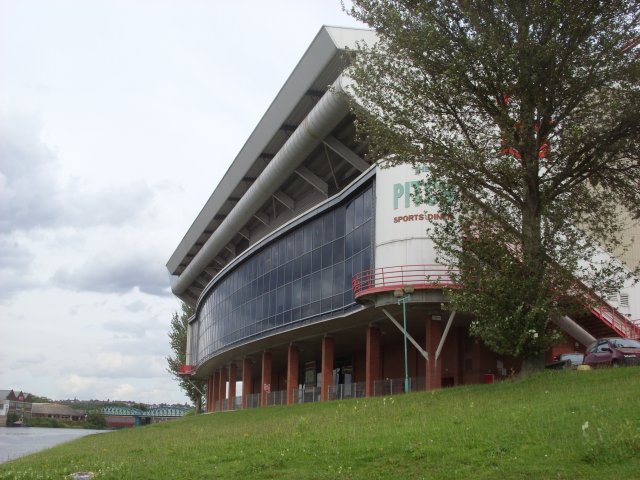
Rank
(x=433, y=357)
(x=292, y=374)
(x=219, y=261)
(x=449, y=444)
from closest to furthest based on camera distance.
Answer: (x=449, y=444)
(x=433, y=357)
(x=292, y=374)
(x=219, y=261)

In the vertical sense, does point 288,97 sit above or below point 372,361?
above

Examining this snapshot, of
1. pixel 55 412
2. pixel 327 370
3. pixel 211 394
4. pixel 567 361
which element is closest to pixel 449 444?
pixel 567 361

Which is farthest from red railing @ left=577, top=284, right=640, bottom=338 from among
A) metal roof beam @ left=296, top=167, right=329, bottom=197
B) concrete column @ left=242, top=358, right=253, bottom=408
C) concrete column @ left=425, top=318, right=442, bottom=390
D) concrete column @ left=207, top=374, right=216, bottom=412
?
concrete column @ left=207, top=374, right=216, bottom=412

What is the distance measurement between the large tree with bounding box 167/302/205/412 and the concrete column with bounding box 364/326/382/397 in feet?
167

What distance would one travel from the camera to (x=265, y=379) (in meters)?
48.1

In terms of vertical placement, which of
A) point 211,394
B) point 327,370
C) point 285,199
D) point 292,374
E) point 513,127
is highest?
point 285,199

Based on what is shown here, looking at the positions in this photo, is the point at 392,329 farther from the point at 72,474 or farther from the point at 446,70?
the point at 72,474

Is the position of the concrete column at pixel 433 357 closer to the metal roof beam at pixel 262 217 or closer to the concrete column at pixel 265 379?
the concrete column at pixel 265 379

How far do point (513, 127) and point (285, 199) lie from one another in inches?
1157

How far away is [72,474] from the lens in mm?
14164

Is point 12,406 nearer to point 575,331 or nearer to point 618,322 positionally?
point 575,331

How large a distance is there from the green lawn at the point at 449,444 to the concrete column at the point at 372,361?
1361 centimetres

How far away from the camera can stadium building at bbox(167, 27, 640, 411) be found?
3184 centimetres

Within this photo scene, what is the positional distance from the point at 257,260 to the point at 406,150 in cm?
2903
